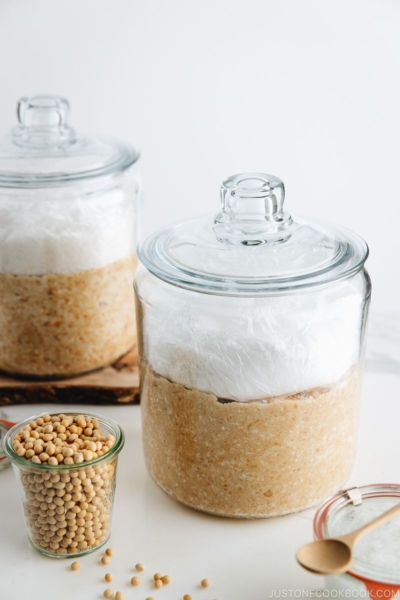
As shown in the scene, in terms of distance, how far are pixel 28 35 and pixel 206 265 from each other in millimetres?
957

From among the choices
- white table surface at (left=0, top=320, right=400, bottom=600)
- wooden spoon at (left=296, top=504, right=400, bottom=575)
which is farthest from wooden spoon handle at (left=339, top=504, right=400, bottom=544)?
white table surface at (left=0, top=320, right=400, bottom=600)

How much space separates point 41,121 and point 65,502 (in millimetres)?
662

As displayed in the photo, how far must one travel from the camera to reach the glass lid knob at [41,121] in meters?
1.38

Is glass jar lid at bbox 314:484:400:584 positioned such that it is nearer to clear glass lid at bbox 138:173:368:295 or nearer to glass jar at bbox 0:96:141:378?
clear glass lid at bbox 138:173:368:295

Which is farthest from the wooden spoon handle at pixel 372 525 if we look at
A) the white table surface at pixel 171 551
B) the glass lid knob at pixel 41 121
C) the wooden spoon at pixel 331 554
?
the glass lid knob at pixel 41 121

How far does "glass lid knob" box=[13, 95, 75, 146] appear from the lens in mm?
1376

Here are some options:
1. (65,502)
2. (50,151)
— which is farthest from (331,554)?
(50,151)

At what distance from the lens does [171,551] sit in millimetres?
1051

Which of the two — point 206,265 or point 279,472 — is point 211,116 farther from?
point 279,472

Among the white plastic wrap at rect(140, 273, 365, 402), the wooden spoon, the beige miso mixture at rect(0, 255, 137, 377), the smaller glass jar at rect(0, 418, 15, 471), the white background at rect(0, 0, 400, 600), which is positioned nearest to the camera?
the wooden spoon

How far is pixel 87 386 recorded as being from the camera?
140 centimetres

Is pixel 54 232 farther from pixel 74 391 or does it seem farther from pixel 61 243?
pixel 74 391

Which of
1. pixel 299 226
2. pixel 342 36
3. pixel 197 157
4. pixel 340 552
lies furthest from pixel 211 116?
pixel 340 552

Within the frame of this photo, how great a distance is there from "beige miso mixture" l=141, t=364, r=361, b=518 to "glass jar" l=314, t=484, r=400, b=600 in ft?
0.24
